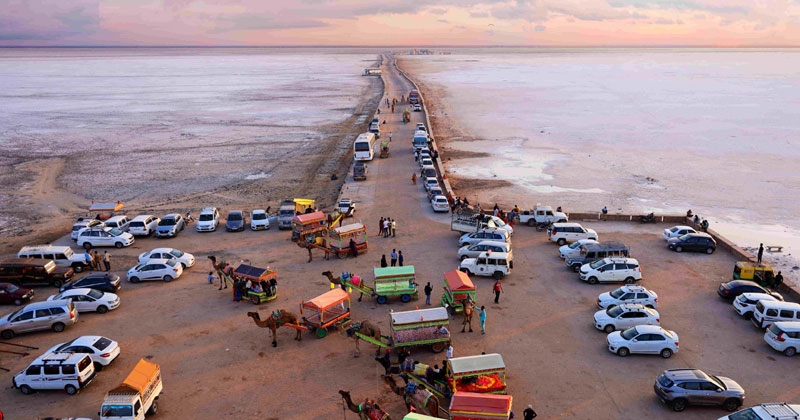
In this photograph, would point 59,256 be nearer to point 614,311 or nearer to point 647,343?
point 614,311

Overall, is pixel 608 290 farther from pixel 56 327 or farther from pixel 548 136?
pixel 548 136

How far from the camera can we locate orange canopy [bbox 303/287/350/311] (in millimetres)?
21677

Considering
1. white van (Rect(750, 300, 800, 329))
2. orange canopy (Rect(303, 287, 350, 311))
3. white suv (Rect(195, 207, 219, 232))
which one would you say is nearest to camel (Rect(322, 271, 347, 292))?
orange canopy (Rect(303, 287, 350, 311))

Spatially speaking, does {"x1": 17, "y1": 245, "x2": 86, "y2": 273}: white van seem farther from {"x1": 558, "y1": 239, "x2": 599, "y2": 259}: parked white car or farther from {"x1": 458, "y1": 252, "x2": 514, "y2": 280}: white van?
{"x1": 558, "y1": 239, "x2": 599, "y2": 259}: parked white car

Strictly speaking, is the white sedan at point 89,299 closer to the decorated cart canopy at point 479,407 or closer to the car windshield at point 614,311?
the decorated cart canopy at point 479,407

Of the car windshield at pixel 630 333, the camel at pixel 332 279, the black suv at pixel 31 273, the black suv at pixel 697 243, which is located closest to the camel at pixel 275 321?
the camel at pixel 332 279

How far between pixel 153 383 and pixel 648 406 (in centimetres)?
1493

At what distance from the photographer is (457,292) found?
23062 millimetres

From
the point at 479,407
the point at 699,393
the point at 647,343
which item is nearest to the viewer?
the point at 479,407

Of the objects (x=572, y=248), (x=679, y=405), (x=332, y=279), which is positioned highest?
(x=332, y=279)

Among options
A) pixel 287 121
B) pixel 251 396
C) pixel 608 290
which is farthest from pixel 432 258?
pixel 287 121

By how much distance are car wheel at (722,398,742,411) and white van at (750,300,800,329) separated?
5.94 metres

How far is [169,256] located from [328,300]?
10.8 m

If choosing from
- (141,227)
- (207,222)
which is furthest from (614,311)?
(141,227)
